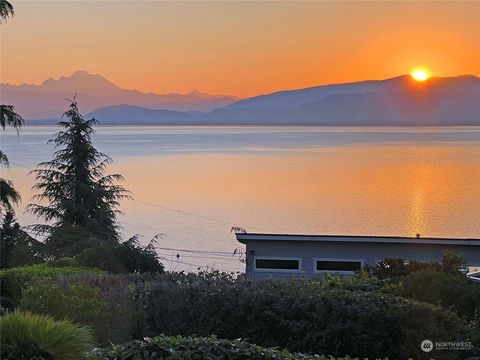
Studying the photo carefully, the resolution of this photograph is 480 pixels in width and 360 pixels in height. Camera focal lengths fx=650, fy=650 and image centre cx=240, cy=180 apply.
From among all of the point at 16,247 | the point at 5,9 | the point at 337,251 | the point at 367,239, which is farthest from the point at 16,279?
the point at 16,247

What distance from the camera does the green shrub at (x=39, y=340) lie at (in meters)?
4.45

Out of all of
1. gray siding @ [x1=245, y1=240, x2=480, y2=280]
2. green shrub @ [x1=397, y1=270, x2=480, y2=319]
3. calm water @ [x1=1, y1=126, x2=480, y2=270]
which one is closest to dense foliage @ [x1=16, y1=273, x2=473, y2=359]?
green shrub @ [x1=397, y1=270, x2=480, y2=319]

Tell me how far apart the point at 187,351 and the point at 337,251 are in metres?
11.0

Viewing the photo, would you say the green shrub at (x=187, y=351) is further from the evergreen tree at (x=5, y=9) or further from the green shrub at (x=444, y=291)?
the evergreen tree at (x=5, y=9)

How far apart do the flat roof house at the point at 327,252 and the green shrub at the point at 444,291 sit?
6.88 metres

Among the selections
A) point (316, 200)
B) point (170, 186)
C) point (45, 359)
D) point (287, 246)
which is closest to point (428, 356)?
point (45, 359)

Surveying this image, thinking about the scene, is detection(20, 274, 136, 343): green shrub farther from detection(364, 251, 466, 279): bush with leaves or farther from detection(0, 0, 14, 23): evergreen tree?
detection(0, 0, 14, 23): evergreen tree

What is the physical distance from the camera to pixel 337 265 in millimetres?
15719

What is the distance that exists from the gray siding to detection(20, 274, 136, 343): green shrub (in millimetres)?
7574

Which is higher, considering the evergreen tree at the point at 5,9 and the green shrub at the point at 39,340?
the evergreen tree at the point at 5,9

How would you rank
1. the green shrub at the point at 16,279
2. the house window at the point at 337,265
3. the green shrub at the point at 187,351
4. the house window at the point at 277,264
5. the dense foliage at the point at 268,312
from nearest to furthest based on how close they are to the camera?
the green shrub at the point at 187,351
the dense foliage at the point at 268,312
the green shrub at the point at 16,279
the house window at the point at 337,265
the house window at the point at 277,264

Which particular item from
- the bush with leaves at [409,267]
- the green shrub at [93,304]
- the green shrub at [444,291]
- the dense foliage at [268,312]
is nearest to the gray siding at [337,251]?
the bush with leaves at [409,267]

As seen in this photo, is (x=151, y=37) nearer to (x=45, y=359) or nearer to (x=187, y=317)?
(x=187, y=317)

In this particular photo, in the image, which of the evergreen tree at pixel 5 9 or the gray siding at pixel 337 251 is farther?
the gray siding at pixel 337 251
